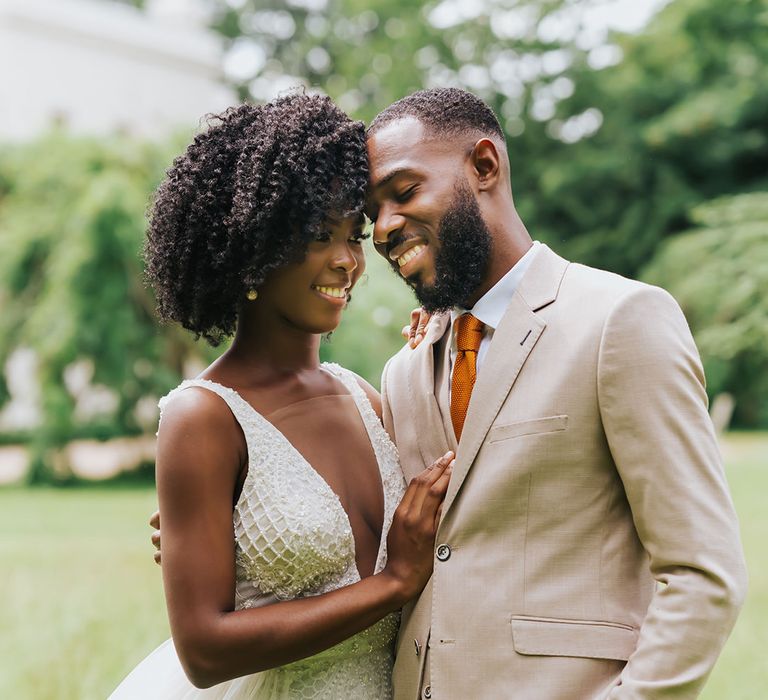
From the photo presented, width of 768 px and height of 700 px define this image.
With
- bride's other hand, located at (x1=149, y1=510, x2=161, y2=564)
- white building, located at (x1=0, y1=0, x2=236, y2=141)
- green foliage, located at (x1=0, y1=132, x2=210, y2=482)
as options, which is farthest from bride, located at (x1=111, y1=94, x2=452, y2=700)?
white building, located at (x1=0, y1=0, x2=236, y2=141)

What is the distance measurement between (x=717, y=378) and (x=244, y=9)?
22.7 m

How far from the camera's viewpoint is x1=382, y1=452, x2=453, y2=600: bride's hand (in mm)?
2459

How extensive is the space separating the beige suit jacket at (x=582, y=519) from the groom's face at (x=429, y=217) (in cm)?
16

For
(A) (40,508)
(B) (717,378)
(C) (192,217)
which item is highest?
(C) (192,217)

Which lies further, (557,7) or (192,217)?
(557,7)

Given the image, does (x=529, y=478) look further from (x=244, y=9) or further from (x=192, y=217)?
(x=244, y=9)

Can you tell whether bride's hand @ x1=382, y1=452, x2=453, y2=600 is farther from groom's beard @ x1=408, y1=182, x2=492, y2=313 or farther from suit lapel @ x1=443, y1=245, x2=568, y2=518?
groom's beard @ x1=408, y1=182, x2=492, y2=313

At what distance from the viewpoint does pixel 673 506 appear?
84.2 inches

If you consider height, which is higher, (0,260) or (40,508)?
(0,260)

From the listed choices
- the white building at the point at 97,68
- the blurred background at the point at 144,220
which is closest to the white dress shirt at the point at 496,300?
the blurred background at the point at 144,220

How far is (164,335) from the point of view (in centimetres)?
1548

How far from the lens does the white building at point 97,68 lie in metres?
22.0

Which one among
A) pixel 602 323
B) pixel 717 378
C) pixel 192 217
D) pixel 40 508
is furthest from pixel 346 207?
pixel 717 378

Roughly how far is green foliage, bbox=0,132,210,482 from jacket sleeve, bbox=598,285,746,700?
12709mm
